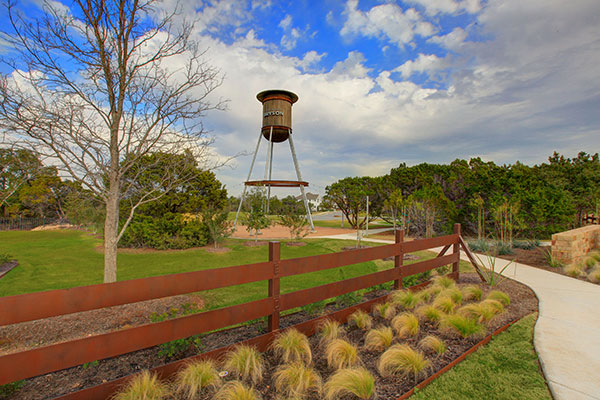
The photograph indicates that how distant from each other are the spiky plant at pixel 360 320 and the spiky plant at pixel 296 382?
1.38 m

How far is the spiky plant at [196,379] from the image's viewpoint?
90.6 inches

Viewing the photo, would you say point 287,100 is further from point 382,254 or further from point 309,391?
point 309,391

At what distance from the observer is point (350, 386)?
2.31m

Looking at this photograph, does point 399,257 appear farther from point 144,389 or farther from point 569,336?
point 144,389

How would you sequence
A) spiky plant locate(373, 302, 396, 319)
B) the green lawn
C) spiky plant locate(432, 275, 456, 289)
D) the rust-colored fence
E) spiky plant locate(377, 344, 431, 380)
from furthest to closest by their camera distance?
spiky plant locate(432, 275, 456, 289) < spiky plant locate(373, 302, 396, 319) < spiky plant locate(377, 344, 431, 380) < the green lawn < the rust-colored fence

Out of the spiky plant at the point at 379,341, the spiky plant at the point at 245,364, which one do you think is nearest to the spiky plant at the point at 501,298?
the spiky plant at the point at 379,341

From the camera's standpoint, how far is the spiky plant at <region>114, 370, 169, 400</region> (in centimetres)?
208

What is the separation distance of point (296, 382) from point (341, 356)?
1.97ft

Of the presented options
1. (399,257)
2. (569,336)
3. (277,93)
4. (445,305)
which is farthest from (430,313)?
(277,93)

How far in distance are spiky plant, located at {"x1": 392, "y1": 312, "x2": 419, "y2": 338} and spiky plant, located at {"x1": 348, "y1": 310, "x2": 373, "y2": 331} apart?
0.34 meters

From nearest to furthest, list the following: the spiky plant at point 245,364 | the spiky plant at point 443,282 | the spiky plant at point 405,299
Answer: the spiky plant at point 245,364, the spiky plant at point 405,299, the spiky plant at point 443,282

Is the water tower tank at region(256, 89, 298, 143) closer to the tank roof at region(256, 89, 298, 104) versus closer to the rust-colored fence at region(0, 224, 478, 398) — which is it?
the tank roof at region(256, 89, 298, 104)

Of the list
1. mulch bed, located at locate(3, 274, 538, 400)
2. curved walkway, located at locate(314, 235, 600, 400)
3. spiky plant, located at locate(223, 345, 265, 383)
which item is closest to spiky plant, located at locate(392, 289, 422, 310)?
mulch bed, located at locate(3, 274, 538, 400)

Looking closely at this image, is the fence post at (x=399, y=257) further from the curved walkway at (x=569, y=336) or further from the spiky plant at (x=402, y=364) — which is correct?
the spiky plant at (x=402, y=364)
